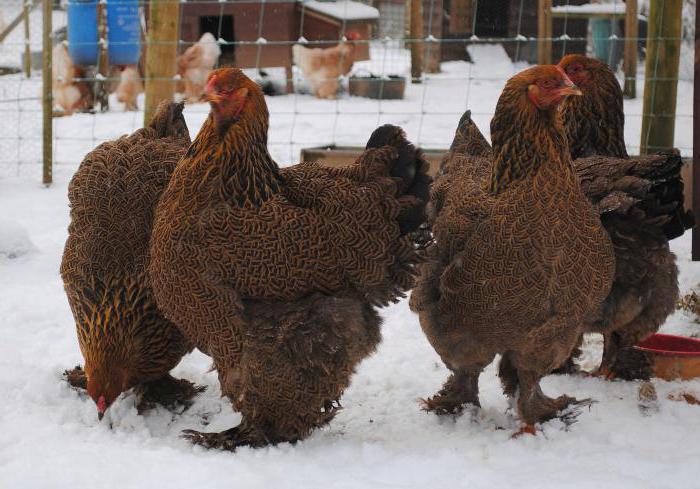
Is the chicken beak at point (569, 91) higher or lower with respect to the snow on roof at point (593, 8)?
lower

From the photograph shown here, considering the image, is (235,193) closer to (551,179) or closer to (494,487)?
(551,179)

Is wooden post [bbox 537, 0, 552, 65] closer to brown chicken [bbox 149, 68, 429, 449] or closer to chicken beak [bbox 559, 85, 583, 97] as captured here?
chicken beak [bbox 559, 85, 583, 97]

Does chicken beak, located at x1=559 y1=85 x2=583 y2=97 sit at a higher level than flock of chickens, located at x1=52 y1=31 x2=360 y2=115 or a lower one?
lower

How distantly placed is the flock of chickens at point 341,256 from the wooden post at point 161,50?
11.0 feet

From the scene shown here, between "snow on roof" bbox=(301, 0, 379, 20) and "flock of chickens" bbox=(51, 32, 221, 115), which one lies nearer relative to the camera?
"flock of chickens" bbox=(51, 32, 221, 115)

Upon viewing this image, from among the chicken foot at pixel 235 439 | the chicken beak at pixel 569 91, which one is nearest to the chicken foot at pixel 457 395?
the chicken foot at pixel 235 439

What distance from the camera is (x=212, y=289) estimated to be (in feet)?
11.2

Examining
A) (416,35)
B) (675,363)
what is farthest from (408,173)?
(416,35)

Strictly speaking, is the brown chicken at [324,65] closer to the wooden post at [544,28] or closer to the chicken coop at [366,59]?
the chicken coop at [366,59]

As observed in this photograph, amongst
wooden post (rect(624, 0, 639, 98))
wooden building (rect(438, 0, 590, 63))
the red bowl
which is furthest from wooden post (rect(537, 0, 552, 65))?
the red bowl

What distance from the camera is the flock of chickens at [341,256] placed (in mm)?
3441

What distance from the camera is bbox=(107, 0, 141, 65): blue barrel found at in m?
11.1

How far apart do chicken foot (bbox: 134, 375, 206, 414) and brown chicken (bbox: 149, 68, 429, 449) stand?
55 cm

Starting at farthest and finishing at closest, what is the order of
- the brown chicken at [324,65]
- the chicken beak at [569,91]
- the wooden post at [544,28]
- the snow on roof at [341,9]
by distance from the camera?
1. the snow on roof at [341,9]
2. the brown chicken at [324,65]
3. the wooden post at [544,28]
4. the chicken beak at [569,91]
